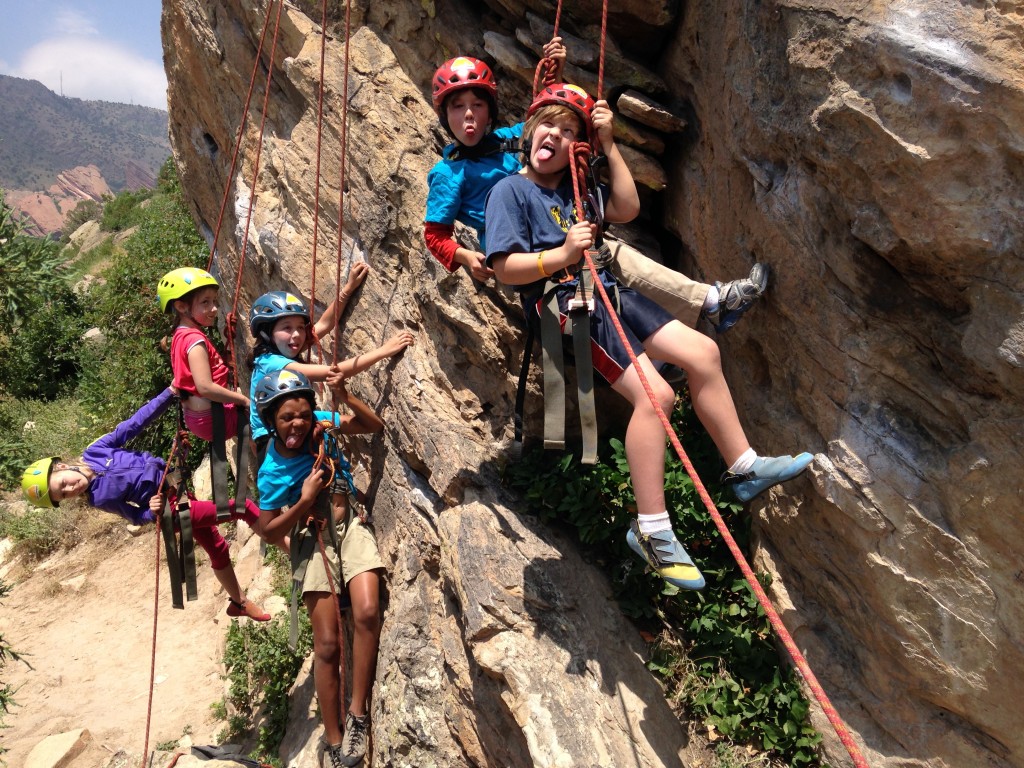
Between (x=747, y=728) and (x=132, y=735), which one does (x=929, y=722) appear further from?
(x=132, y=735)

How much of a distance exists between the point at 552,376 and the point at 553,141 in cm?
129

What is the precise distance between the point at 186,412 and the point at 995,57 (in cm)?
568

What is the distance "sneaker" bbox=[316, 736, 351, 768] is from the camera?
5.33 metres

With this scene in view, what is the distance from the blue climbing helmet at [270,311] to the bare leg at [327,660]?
2041mm

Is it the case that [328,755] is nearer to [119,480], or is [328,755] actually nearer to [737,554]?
[119,480]

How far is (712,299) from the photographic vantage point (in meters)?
4.20

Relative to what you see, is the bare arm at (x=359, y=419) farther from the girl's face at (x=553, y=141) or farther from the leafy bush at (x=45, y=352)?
the leafy bush at (x=45, y=352)

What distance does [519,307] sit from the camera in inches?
214

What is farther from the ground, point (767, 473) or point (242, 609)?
point (767, 473)

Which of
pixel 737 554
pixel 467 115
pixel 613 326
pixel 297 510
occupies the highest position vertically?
pixel 467 115

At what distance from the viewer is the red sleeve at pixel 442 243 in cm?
479

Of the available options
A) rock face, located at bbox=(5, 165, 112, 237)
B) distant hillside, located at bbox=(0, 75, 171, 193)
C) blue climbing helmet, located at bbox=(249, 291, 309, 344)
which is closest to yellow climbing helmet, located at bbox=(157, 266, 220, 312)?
blue climbing helmet, located at bbox=(249, 291, 309, 344)

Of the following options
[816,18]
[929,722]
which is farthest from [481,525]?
[816,18]

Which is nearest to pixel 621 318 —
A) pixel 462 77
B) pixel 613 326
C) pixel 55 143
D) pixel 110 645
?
pixel 613 326
